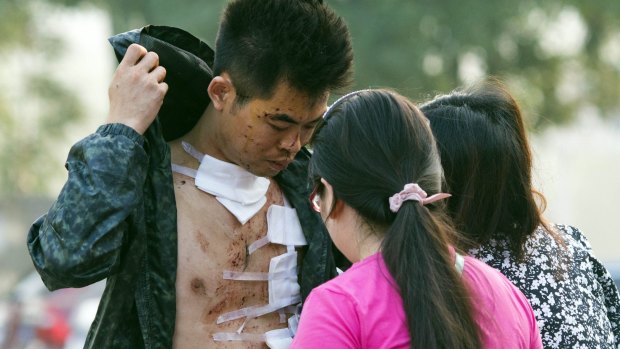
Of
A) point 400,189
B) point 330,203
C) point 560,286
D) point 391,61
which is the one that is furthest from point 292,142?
point 391,61

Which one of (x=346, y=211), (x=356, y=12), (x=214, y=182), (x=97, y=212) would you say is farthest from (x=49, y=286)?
A: (x=356, y=12)

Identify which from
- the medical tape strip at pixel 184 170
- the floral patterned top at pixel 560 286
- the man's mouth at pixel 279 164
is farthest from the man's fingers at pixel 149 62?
the floral patterned top at pixel 560 286

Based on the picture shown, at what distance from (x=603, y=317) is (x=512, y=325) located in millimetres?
741

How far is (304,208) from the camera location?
3.34 m

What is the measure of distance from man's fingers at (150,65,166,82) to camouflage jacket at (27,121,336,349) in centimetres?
15

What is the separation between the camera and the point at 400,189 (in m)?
2.45

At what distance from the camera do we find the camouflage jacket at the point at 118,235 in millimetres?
2723

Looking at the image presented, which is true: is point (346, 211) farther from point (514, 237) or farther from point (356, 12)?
point (356, 12)

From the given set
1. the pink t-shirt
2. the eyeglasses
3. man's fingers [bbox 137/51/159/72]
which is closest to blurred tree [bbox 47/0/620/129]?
man's fingers [bbox 137/51/159/72]

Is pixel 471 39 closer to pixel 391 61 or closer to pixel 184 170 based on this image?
pixel 391 61

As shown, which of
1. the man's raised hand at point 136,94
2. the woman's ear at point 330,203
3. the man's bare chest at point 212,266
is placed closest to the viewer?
the woman's ear at point 330,203

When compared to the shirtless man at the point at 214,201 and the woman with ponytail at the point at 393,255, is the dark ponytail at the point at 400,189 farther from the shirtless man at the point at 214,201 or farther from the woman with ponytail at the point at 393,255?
the shirtless man at the point at 214,201

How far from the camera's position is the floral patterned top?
2.97 meters

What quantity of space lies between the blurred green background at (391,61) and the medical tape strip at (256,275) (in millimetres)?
6905
